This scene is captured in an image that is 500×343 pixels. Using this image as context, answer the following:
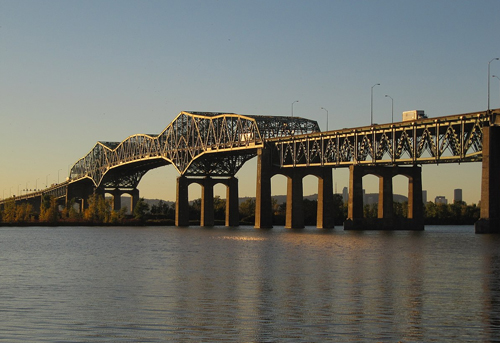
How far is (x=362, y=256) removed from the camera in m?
69.4

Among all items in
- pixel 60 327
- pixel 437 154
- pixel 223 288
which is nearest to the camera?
pixel 60 327

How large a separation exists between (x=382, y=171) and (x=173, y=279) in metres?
93.6

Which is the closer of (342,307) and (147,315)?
(147,315)

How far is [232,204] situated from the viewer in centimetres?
18725

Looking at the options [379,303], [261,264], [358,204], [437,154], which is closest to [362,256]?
[261,264]

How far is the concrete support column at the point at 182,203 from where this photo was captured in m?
192

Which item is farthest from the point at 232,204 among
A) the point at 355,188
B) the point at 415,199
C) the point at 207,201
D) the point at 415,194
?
the point at 355,188

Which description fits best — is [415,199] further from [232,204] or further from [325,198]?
[232,204]

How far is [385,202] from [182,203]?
2567 inches

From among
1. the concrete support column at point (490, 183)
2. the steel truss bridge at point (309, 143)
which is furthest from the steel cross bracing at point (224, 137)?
the concrete support column at point (490, 183)

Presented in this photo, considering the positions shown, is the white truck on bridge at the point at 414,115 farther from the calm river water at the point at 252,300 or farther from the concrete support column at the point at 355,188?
the calm river water at the point at 252,300

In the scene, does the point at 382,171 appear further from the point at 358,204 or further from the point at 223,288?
the point at 223,288

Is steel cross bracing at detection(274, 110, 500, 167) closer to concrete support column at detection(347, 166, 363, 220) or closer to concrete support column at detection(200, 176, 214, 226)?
concrete support column at detection(347, 166, 363, 220)

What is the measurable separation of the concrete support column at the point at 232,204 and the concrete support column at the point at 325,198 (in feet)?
133
